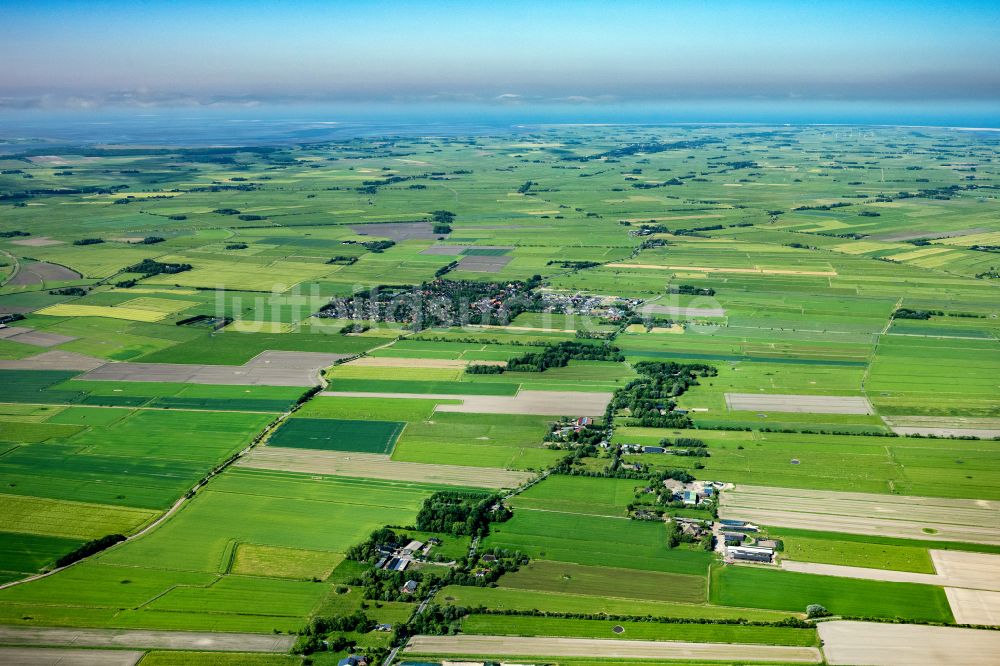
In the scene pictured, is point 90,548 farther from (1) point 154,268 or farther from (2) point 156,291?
(1) point 154,268

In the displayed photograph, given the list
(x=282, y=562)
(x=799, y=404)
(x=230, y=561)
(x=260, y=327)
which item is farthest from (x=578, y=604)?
(x=260, y=327)

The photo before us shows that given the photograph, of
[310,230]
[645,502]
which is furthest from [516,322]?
[310,230]

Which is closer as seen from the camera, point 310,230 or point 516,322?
point 516,322

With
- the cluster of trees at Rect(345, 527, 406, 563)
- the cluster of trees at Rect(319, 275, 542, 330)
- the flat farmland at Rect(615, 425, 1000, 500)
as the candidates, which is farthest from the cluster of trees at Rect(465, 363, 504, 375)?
the cluster of trees at Rect(345, 527, 406, 563)

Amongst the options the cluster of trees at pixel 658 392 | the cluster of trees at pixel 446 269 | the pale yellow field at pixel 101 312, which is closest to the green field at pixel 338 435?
the cluster of trees at pixel 658 392

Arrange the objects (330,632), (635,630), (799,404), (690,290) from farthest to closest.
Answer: (690,290) < (799,404) < (330,632) < (635,630)

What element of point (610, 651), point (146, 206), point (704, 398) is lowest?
point (610, 651)

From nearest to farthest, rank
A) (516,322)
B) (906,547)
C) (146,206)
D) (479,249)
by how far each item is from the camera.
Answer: (906,547), (516,322), (479,249), (146,206)

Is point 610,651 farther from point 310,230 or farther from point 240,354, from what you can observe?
point 310,230
